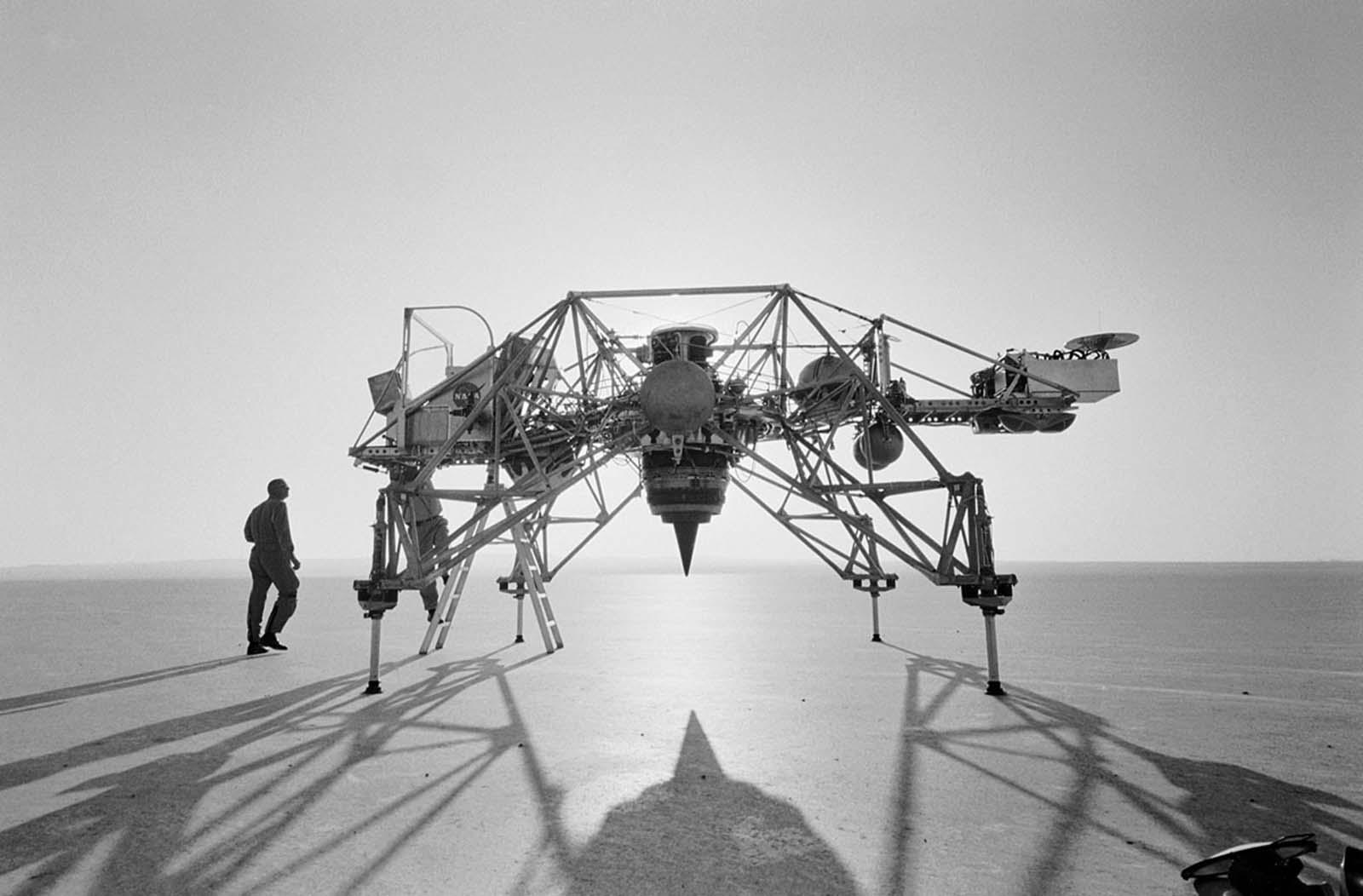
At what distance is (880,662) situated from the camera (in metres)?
13.9

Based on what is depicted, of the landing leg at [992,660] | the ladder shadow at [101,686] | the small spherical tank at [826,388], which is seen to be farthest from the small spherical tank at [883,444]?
the ladder shadow at [101,686]

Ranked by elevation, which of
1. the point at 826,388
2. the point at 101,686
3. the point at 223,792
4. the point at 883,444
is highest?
the point at 826,388

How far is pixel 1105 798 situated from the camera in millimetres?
6145

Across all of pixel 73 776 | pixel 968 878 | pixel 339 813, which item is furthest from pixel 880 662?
pixel 73 776

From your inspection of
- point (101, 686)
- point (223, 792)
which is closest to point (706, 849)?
point (223, 792)

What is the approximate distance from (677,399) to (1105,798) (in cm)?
668

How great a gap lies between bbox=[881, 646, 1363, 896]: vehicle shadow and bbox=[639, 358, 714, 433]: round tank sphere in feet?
16.4

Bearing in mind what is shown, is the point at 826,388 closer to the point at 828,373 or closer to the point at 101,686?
the point at 828,373

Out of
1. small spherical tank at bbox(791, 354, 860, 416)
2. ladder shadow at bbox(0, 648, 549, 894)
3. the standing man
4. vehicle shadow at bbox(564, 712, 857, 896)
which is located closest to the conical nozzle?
small spherical tank at bbox(791, 354, 860, 416)

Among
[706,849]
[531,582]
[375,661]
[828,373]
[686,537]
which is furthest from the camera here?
[531,582]

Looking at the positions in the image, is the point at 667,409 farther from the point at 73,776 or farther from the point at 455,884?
the point at 73,776

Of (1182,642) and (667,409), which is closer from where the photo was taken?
(667,409)

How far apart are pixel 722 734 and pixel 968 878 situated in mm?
4162

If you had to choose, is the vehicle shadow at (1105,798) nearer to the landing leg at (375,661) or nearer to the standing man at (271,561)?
the landing leg at (375,661)
